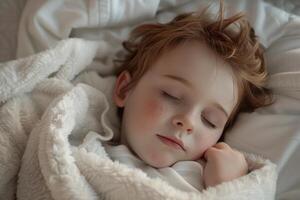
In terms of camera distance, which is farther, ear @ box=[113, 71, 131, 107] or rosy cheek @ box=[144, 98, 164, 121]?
ear @ box=[113, 71, 131, 107]

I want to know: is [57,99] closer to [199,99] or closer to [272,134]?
[199,99]

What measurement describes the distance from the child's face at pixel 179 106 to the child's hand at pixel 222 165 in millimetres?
26

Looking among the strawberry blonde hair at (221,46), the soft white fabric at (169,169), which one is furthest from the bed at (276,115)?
the soft white fabric at (169,169)

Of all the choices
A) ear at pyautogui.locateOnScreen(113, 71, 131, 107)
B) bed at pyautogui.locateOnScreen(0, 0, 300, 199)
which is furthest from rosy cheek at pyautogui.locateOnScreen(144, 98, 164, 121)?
bed at pyautogui.locateOnScreen(0, 0, 300, 199)

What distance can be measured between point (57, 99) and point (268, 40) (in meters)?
0.52

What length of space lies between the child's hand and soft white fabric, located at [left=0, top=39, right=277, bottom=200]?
0.10 ft

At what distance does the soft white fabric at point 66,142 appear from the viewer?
2.82 ft

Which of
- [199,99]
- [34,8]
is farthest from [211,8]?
[34,8]

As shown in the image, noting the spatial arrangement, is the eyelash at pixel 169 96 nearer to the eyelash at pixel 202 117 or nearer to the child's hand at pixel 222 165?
the eyelash at pixel 202 117

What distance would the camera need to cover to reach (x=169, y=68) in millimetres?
1034

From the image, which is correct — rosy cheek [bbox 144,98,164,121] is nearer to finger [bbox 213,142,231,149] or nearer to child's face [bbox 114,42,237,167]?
child's face [bbox 114,42,237,167]

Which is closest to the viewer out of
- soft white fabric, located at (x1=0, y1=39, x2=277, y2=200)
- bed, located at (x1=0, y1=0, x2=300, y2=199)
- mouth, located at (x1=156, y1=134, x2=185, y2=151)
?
soft white fabric, located at (x1=0, y1=39, x2=277, y2=200)

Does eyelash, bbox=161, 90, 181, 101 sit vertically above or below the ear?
above

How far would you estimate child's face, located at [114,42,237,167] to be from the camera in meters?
0.97
